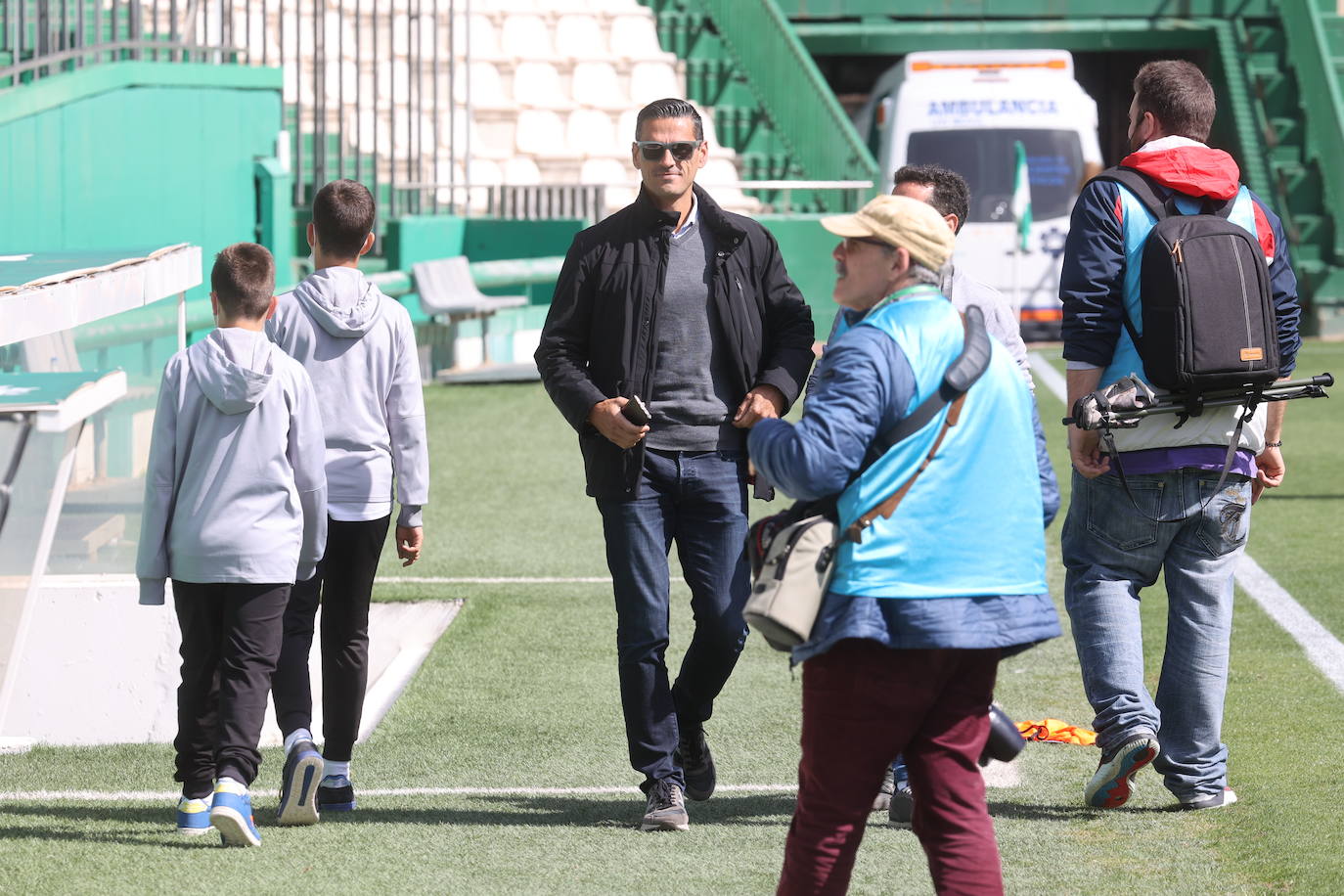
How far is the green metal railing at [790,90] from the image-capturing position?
794 inches

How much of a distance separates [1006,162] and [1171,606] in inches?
611

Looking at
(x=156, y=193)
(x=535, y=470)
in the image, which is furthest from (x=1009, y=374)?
(x=156, y=193)

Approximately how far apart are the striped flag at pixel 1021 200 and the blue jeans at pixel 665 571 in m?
15.3

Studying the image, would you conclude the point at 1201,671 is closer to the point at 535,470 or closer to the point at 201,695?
the point at 201,695

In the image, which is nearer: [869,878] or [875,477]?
[875,477]

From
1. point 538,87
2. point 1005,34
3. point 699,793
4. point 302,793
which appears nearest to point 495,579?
point 699,793

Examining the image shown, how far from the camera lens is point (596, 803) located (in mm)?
5121

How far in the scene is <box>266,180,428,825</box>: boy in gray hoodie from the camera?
492cm

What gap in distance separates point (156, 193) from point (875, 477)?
1031 cm

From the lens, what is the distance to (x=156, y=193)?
508 inches

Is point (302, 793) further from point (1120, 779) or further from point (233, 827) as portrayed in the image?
point (1120, 779)

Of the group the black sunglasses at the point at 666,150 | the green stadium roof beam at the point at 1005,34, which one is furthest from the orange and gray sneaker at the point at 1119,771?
the green stadium roof beam at the point at 1005,34

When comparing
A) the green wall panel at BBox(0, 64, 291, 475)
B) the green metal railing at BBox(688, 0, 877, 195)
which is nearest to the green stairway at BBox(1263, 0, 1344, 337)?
the green metal railing at BBox(688, 0, 877, 195)

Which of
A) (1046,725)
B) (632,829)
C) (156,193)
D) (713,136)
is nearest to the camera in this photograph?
(632,829)
